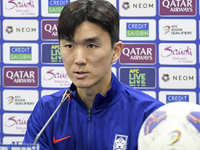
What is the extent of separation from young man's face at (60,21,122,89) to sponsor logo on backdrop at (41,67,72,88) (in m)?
1.23

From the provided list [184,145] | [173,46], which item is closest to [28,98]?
[173,46]

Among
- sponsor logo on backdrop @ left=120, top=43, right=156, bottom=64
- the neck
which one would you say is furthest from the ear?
sponsor logo on backdrop @ left=120, top=43, right=156, bottom=64

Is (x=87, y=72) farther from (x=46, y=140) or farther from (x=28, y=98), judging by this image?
(x=28, y=98)

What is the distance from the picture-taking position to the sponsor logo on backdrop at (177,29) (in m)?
1.99

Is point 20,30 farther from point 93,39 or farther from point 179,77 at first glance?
point 93,39

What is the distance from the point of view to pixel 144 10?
2014 millimetres

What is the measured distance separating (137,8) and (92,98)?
1.22 metres

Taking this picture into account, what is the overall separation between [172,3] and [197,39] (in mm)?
318

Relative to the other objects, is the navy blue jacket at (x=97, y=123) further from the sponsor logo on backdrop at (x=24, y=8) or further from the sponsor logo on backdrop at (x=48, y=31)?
the sponsor logo on backdrop at (x=24, y=8)

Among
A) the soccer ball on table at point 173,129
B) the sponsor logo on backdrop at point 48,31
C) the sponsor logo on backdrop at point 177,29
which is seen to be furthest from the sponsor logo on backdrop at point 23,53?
the soccer ball on table at point 173,129

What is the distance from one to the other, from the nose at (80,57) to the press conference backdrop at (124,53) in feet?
4.08

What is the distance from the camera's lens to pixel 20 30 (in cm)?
213

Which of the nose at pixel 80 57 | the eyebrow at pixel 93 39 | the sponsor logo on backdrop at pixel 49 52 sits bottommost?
the nose at pixel 80 57

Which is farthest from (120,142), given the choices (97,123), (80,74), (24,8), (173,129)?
(24,8)
